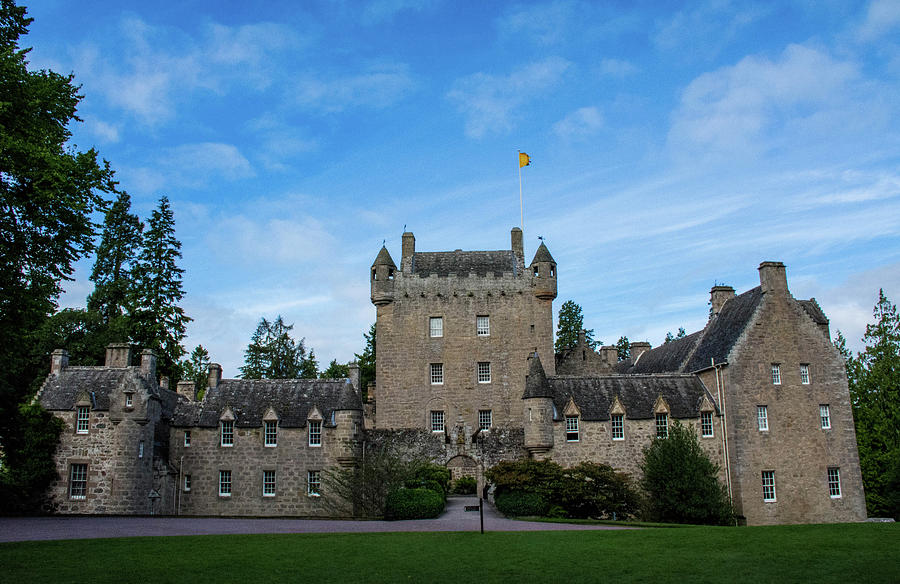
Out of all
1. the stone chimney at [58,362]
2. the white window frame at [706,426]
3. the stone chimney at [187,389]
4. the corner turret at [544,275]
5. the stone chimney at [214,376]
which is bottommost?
the white window frame at [706,426]

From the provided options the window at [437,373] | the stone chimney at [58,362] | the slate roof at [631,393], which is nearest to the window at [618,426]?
the slate roof at [631,393]

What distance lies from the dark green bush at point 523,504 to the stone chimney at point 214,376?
1734cm

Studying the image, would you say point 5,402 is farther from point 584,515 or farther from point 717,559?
point 717,559

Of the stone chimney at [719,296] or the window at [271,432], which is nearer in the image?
the window at [271,432]

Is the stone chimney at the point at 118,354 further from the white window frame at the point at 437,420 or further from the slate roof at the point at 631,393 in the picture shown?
the slate roof at the point at 631,393

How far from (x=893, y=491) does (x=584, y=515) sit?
18.3 metres

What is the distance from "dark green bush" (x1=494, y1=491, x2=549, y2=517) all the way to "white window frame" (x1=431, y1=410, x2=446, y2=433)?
13.0m

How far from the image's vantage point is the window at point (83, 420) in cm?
3350

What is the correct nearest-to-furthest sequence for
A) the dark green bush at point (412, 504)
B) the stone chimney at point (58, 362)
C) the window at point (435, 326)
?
the dark green bush at point (412, 504)
the stone chimney at point (58, 362)
the window at point (435, 326)

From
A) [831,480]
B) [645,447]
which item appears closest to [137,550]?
[645,447]

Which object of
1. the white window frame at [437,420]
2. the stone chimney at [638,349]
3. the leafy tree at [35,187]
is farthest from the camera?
the stone chimney at [638,349]

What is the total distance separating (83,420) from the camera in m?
33.7

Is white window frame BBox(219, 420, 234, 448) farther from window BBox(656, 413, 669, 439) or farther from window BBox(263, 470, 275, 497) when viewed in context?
window BBox(656, 413, 669, 439)

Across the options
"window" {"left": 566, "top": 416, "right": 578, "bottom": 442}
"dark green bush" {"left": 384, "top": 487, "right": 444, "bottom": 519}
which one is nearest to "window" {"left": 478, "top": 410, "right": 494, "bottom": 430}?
"window" {"left": 566, "top": 416, "right": 578, "bottom": 442}
